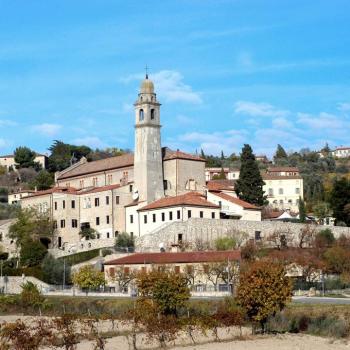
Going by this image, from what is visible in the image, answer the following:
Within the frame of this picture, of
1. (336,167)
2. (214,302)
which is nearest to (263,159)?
(336,167)

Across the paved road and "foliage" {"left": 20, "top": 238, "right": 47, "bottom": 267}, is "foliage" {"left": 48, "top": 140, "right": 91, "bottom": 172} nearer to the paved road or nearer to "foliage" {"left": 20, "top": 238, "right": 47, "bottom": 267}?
"foliage" {"left": 20, "top": 238, "right": 47, "bottom": 267}

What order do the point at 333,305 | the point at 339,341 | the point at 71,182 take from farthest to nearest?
the point at 71,182
the point at 333,305
the point at 339,341

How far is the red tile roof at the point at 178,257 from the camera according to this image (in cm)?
6925

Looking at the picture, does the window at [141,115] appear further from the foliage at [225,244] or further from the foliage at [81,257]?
the foliage at [225,244]

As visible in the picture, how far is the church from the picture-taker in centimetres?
8381

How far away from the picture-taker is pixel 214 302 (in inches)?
2148

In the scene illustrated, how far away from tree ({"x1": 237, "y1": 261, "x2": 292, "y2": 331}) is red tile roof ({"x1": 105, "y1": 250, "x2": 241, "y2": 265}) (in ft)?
74.1

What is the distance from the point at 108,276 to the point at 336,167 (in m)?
114

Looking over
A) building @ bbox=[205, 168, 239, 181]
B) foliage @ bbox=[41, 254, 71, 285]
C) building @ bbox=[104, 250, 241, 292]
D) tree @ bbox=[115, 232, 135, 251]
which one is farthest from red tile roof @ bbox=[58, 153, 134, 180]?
building @ bbox=[205, 168, 239, 181]

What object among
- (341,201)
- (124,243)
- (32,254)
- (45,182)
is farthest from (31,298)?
(45,182)

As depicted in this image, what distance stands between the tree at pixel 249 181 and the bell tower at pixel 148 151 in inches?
410

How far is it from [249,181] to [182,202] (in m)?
14.6

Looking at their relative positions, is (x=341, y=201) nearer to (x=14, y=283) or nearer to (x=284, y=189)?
(x=14, y=283)

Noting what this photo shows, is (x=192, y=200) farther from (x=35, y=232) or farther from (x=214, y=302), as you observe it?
(x=214, y=302)
